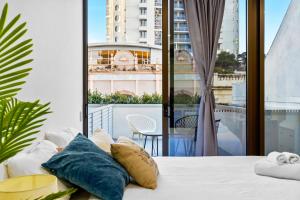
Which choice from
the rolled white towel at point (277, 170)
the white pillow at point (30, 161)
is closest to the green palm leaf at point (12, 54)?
the white pillow at point (30, 161)

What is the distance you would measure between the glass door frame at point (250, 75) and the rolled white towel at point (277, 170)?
1544mm

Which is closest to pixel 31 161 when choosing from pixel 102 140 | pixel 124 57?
pixel 102 140

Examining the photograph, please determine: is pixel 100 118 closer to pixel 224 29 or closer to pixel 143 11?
pixel 143 11

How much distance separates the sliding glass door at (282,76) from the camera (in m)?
3.35

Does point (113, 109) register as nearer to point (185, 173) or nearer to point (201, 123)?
point (201, 123)

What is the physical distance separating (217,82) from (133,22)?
4.92 ft

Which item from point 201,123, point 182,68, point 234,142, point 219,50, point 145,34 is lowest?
point 234,142

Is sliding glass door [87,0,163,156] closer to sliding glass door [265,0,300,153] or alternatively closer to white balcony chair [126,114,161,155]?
white balcony chair [126,114,161,155]

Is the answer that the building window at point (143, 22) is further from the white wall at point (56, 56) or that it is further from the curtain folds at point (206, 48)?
the white wall at point (56, 56)

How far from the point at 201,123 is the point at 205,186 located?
1784mm

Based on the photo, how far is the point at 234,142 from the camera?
3.64 meters

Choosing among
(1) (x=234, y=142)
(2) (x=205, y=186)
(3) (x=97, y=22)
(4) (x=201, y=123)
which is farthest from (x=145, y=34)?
(2) (x=205, y=186)

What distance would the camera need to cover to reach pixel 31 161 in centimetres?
143

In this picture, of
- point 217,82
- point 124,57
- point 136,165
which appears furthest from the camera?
point 124,57
